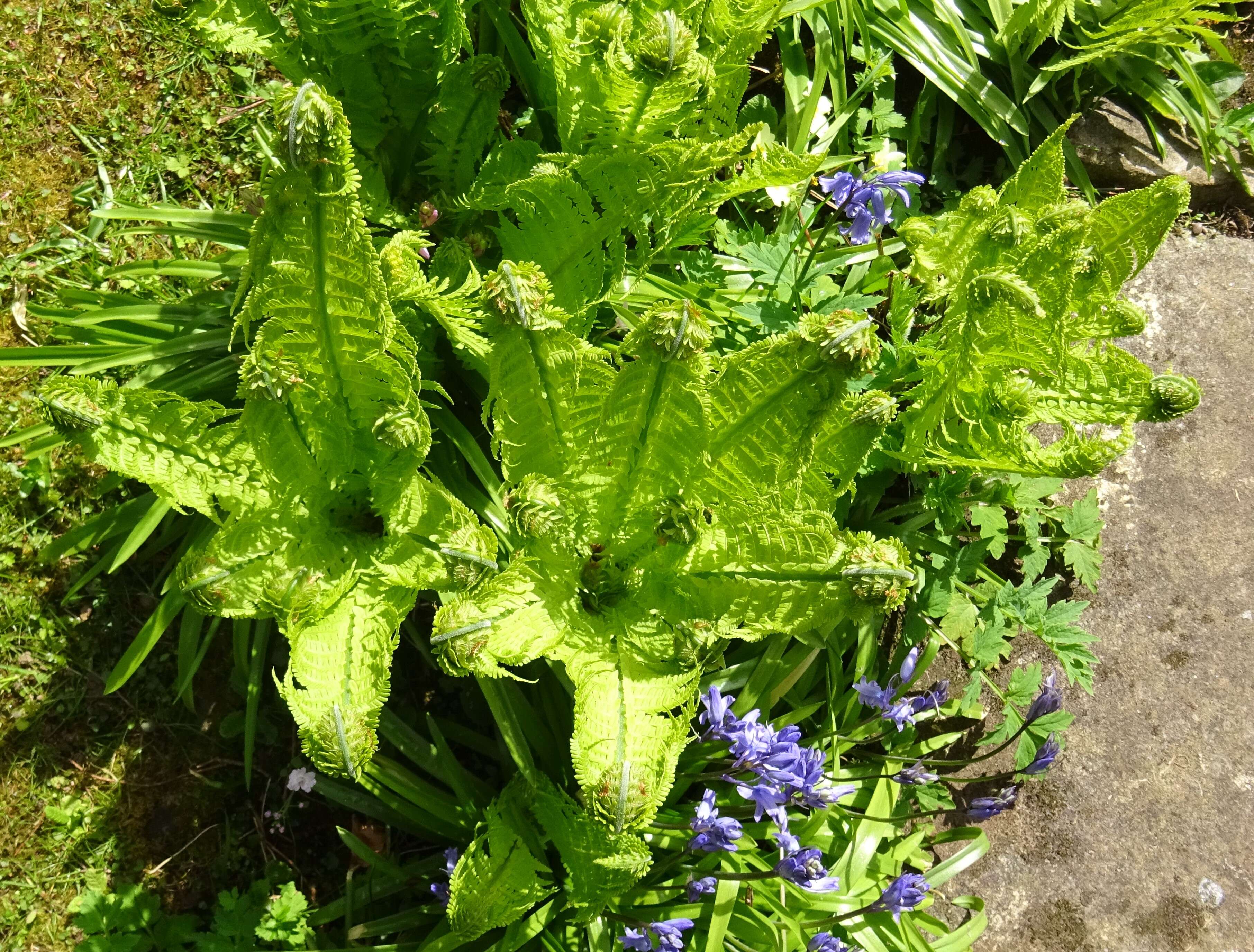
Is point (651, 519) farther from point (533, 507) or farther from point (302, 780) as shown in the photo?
point (302, 780)

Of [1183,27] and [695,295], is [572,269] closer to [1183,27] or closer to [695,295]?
[695,295]

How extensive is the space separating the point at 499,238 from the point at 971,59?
1876 mm

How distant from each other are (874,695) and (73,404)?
1866 mm

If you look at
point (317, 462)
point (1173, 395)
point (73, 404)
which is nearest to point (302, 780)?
point (317, 462)

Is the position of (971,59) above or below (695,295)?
above

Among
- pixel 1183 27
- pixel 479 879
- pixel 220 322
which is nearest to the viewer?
pixel 479 879

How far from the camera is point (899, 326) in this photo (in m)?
2.38

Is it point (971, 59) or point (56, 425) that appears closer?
point (56, 425)

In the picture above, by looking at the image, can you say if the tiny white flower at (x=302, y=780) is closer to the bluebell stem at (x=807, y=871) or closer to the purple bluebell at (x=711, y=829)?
the purple bluebell at (x=711, y=829)

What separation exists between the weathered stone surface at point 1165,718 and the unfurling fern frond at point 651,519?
142 centimetres

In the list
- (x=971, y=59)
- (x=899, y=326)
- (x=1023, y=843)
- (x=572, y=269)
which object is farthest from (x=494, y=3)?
(x=1023, y=843)

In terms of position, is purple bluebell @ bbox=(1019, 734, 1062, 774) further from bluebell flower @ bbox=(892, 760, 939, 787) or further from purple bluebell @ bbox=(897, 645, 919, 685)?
purple bluebell @ bbox=(897, 645, 919, 685)

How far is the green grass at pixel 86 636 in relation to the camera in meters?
2.55

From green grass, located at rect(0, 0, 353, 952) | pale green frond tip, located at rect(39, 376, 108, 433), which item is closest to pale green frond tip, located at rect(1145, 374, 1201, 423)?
pale green frond tip, located at rect(39, 376, 108, 433)
